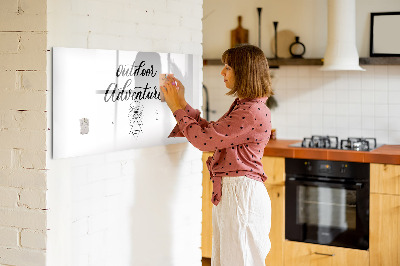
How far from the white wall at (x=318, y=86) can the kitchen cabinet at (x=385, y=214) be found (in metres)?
0.73

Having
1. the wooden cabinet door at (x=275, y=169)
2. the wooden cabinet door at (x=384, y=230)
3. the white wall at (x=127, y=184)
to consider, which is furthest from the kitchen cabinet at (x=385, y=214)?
the white wall at (x=127, y=184)

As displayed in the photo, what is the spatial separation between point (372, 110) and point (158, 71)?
2.50 m

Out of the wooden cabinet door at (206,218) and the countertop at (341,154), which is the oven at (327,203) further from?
the wooden cabinet door at (206,218)

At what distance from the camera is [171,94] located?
2.89 meters

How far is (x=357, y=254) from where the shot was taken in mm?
4285

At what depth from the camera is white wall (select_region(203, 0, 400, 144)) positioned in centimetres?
479

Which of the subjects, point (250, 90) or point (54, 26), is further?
point (250, 90)

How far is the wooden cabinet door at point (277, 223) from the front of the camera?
450 centimetres

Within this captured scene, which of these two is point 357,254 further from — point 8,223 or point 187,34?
point 8,223

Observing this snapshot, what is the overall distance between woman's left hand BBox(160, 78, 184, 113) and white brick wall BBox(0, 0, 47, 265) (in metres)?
0.73

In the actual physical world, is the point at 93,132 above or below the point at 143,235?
above

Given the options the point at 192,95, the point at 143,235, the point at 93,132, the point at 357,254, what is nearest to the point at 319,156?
the point at 357,254

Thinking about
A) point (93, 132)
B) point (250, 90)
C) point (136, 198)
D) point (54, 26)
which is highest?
point (54, 26)

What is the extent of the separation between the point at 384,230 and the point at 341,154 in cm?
59
